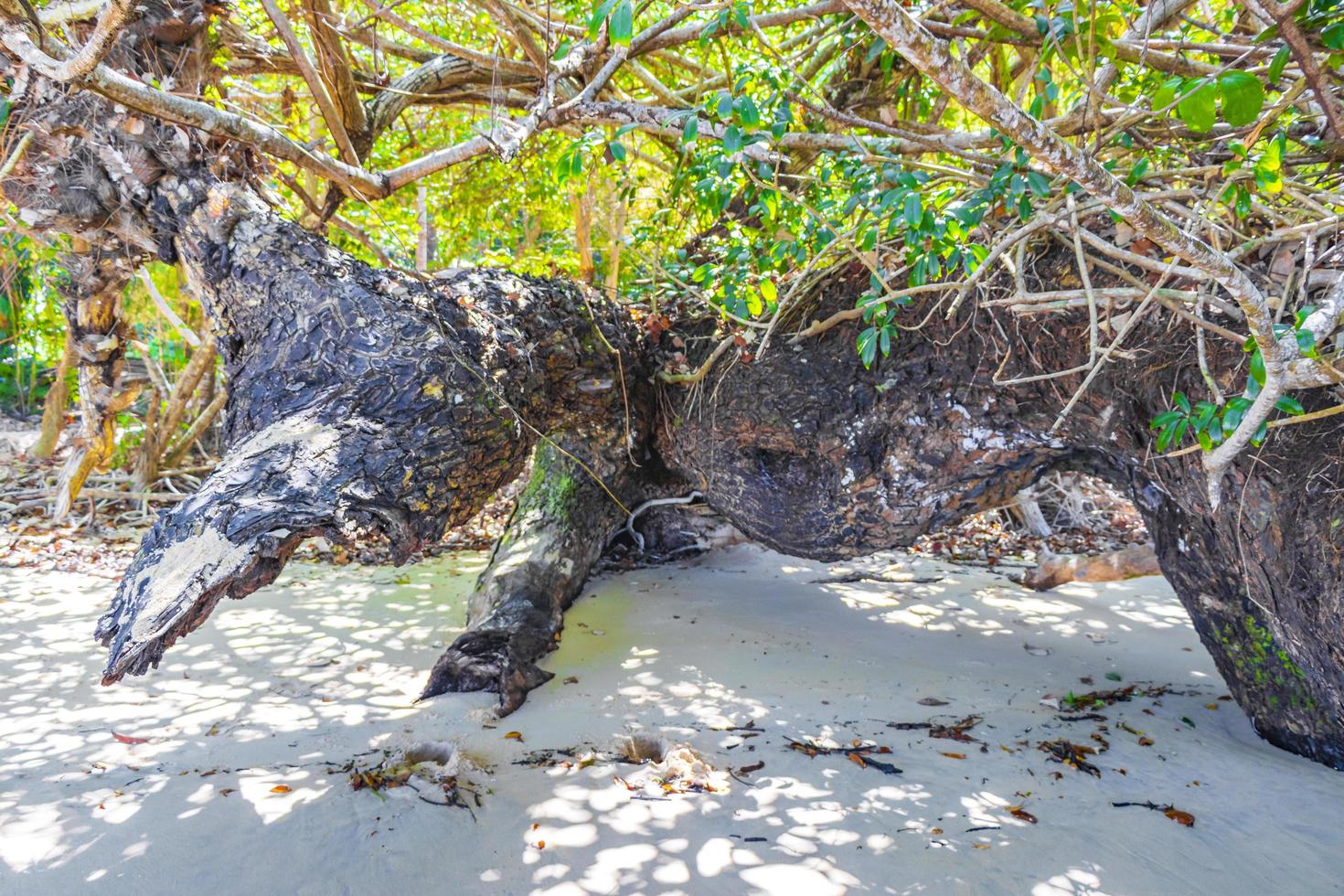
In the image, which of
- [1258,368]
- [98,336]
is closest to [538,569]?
[98,336]

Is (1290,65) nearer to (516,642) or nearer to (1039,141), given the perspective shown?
(1039,141)

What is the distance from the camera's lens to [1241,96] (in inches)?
57.2

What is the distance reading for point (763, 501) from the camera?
13.1 feet

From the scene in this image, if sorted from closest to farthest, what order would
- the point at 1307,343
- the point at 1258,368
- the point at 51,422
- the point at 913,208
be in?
the point at 1307,343 → the point at 1258,368 → the point at 913,208 → the point at 51,422

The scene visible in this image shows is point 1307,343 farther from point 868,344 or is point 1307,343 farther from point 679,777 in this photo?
point 679,777

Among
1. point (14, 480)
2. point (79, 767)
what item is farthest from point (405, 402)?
point (14, 480)

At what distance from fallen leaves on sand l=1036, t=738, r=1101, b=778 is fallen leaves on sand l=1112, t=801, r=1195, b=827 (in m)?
0.18

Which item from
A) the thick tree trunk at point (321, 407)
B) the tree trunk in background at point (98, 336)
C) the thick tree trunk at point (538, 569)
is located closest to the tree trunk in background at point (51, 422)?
the tree trunk in background at point (98, 336)

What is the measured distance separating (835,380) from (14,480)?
8360 mm

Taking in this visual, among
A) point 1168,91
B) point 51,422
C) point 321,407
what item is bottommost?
point 51,422

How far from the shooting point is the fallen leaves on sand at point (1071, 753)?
2.54m

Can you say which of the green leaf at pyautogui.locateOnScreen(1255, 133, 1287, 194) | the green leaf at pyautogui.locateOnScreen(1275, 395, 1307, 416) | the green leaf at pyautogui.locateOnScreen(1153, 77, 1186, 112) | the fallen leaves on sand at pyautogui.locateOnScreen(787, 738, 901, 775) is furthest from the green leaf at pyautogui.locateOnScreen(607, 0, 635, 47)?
the fallen leaves on sand at pyautogui.locateOnScreen(787, 738, 901, 775)

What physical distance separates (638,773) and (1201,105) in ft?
7.83

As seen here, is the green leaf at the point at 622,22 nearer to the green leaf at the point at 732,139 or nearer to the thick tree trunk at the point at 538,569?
the green leaf at the point at 732,139
